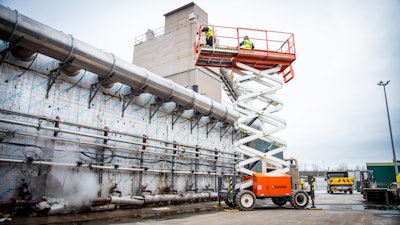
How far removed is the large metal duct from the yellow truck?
24458mm

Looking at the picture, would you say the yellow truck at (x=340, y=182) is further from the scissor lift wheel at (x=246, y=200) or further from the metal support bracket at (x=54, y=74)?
the metal support bracket at (x=54, y=74)

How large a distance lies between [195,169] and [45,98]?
966 centimetres

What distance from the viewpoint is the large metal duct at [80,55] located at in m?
9.14

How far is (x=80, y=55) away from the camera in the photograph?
431 inches

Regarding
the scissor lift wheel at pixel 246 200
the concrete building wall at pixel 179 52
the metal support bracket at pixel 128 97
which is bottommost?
the scissor lift wheel at pixel 246 200

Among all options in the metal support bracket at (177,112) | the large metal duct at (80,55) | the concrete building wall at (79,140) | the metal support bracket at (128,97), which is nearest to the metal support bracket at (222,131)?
the concrete building wall at (79,140)

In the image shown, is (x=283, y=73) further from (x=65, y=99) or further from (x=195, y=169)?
(x=65, y=99)

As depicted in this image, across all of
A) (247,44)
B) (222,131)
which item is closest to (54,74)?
(247,44)

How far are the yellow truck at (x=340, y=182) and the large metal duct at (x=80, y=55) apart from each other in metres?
24.5

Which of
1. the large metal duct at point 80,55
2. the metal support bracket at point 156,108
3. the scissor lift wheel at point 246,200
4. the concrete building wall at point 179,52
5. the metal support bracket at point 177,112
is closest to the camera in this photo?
the large metal duct at point 80,55

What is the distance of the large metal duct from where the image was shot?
30.0ft

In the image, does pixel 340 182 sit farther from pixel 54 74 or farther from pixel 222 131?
pixel 54 74

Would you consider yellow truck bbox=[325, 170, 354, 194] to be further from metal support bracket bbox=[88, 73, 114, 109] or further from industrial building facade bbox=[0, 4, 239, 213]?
metal support bracket bbox=[88, 73, 114, 109]

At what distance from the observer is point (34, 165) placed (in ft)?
33.9
